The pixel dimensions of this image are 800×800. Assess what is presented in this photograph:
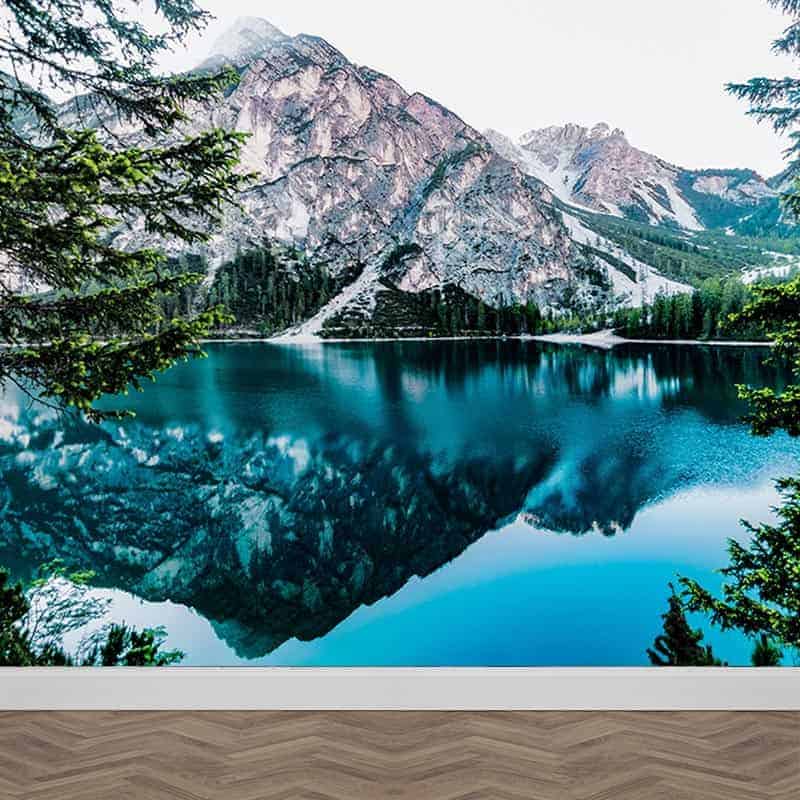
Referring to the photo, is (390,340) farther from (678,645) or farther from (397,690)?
(678,645)

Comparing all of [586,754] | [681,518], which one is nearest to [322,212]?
[681,518]

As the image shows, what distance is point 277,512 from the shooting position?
9.18ft

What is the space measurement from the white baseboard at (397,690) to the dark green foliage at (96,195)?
1.03 metres

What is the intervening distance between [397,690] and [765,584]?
148 centimetres

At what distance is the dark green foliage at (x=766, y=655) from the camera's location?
2639mm

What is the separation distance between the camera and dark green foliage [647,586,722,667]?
263 centimetres

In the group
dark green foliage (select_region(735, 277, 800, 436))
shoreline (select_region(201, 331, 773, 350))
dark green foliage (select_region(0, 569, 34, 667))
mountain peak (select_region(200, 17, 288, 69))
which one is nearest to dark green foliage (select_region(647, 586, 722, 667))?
dark green foliage (select_region(735, 277, 800, 436))

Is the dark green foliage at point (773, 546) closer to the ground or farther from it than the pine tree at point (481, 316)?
closer to the ground

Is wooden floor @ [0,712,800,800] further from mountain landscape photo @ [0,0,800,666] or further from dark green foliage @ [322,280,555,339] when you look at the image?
dark green foliage @ [322,280,555,339]

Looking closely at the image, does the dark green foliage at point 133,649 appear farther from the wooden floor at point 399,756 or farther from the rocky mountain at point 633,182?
the rocky mountain at point 633,182

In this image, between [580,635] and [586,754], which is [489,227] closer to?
[580,635]

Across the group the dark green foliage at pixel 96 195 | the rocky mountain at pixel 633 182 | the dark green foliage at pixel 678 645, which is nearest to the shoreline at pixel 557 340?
the dark green foliage at pixel 96 195

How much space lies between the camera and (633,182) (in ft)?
10.4

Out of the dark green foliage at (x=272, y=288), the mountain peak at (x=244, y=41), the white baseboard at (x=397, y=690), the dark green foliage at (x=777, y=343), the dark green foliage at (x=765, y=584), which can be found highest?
the mountain peak at (x=244, y=41)
